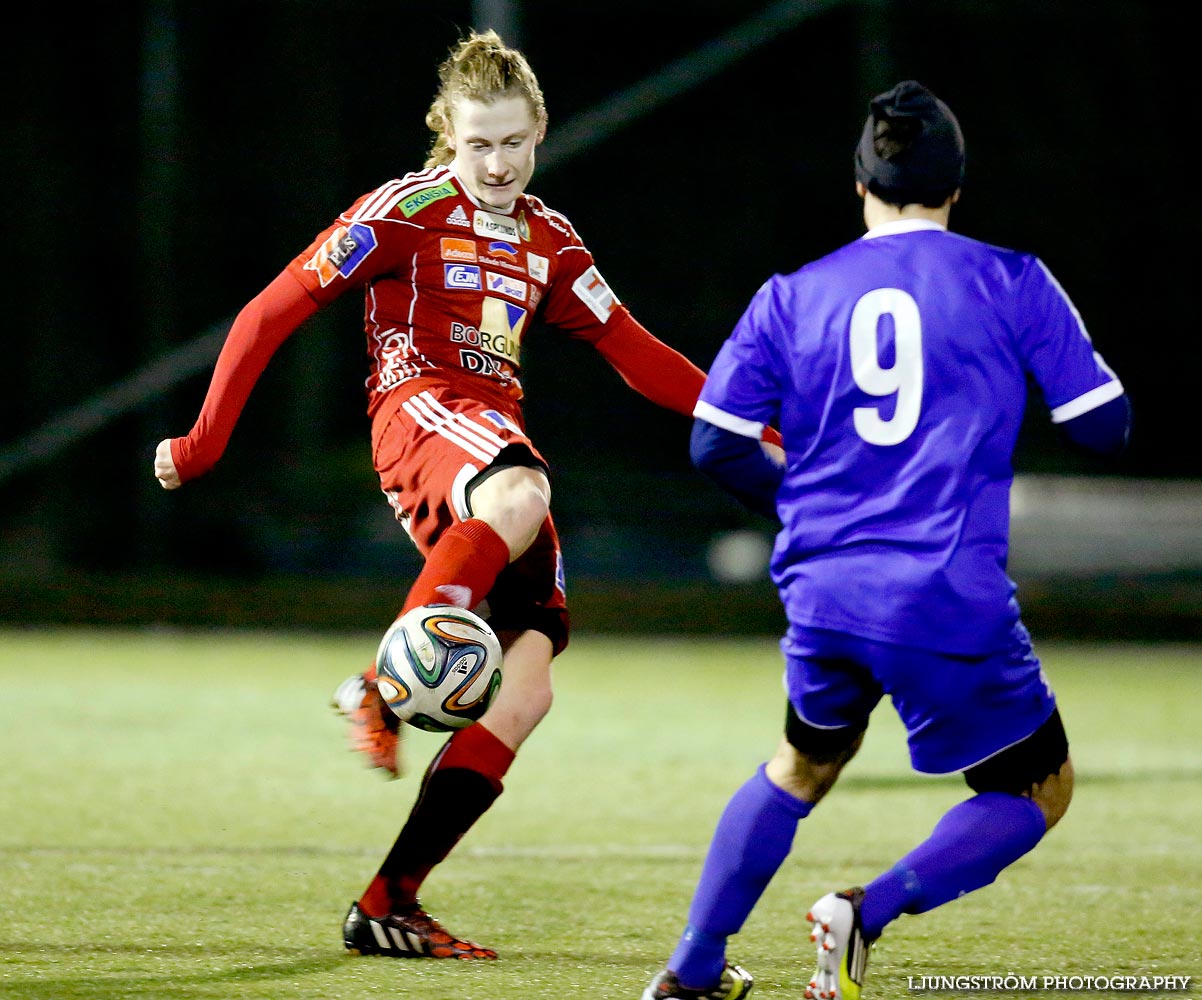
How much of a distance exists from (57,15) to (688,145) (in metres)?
4.77

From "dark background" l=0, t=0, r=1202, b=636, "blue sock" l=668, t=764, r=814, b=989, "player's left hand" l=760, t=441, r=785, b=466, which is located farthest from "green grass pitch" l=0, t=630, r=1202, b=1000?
"dark background" l=0, t=0, r=1202, b=636

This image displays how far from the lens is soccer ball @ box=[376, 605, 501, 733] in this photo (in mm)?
3348

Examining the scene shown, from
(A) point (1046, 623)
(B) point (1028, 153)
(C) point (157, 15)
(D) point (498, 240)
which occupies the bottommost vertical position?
(A) point (1046, 623)

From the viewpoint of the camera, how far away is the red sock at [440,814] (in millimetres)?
3611

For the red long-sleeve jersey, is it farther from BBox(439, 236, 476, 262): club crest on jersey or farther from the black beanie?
the black beanie

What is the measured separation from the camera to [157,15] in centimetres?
1266

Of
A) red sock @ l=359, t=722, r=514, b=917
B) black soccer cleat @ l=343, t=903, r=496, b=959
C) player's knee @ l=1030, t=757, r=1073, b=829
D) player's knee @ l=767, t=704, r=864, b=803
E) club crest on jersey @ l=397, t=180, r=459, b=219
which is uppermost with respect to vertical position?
club crest on jersey @ l=397, t=180, r=459, b=219

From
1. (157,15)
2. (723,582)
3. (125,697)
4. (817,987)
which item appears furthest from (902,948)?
(157,15)

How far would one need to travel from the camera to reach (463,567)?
346 cm

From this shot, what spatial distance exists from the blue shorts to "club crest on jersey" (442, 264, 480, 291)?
1.24 m

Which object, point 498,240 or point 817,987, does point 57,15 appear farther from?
point 817,987

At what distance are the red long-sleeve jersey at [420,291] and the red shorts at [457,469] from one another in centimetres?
6

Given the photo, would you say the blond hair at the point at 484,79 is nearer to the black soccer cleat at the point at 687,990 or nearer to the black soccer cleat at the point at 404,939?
the black soccer cleat at the point at 404,939

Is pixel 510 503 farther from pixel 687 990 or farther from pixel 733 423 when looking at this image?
pixel 687 990
